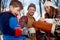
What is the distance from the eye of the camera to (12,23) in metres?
1.02

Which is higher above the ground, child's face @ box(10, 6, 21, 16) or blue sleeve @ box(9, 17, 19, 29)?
child's face @ box(10, 6, 21, 16)

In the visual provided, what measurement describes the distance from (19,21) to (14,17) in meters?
0.05

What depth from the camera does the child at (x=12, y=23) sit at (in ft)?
3.31

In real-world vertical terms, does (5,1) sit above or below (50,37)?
above

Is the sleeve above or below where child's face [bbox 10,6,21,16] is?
below

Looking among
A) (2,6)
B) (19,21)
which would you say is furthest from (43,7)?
(2,6)

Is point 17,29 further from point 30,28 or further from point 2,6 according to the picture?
point 2,6

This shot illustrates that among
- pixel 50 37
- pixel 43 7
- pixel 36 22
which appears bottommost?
pixel 50 37

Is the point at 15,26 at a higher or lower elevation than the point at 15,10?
lower

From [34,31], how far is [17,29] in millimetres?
129

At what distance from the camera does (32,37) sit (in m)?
1.01

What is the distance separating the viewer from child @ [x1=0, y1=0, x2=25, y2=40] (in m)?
1.01

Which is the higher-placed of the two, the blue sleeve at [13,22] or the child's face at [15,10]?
the child's face at [15,10]

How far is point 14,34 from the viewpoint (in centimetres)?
101
